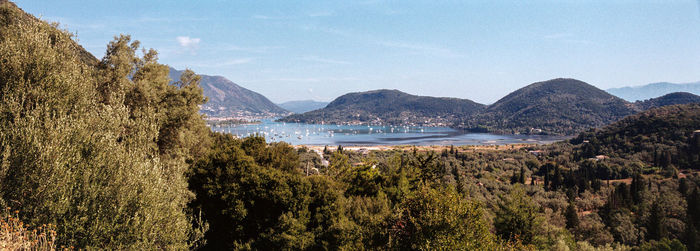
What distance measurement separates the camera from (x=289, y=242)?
63.1 ft

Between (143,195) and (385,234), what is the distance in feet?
37.6

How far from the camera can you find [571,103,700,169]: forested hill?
86.2m

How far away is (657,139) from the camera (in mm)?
102688

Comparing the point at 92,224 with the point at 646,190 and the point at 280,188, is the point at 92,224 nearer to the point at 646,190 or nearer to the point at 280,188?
the point at 280,188

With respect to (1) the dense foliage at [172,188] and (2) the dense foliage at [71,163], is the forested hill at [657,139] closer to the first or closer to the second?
(1) the dense foliage at [172,188]

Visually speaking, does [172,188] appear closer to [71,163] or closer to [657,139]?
[71,163]

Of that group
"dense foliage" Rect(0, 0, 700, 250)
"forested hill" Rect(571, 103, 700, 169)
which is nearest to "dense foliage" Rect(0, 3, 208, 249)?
"dense foliage" Rect(0, 0, 700, 250)

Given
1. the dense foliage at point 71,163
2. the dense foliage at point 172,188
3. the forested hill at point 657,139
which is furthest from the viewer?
the forested hill at point 657,139

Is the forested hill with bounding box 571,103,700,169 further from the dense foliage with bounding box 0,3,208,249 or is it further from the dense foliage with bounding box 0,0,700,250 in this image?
the dense foliage with bounding box 0,3,208,249

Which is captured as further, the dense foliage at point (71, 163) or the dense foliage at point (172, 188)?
the dense foliage at point (172, 188)

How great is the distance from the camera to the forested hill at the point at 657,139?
3395 inches

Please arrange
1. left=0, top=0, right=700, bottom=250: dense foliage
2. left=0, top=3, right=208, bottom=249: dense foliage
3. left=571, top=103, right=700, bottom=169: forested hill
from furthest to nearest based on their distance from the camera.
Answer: left=571, top=103, right=700, bottom=169: forested hill → left=0, top=0, right=700, bottom=250: dense foliage → left=0, top=3, right=208, bottom=249: dense foliage

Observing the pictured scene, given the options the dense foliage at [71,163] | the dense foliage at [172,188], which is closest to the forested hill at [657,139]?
the dense foliage at [172,188]

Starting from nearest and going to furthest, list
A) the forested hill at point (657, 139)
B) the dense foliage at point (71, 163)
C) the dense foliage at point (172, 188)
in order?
1. the dense foliage at point (71, 163)
2. the dense foliage at point (172, 188)
3. the forested hill at point (657, 139)
